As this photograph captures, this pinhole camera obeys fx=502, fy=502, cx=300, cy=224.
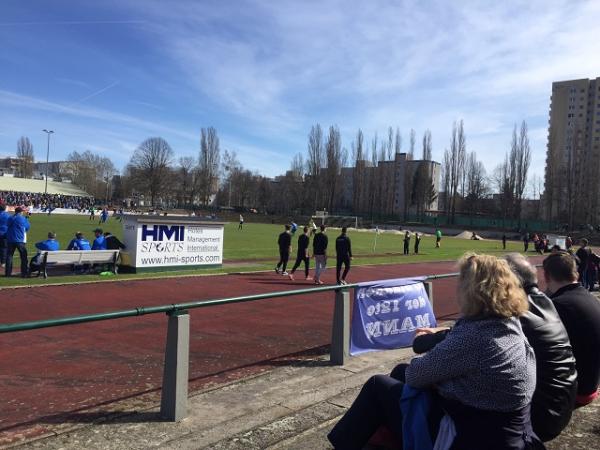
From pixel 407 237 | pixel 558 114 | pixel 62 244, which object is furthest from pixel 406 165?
pixel 62 244

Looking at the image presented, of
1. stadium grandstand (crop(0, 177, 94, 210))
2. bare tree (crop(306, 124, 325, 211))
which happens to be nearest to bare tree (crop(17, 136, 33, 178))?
stadium grandstand (crop(0, 177, 94, 210))

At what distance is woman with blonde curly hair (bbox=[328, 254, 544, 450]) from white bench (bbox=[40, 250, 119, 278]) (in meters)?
13.7

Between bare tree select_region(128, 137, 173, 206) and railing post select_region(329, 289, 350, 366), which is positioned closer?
railing post select_region(329, 289, 350, 366)

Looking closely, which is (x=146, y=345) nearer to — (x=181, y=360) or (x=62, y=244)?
(x=181, y=360)

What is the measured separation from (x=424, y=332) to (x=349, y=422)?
91cm

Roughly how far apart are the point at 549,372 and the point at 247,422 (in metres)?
2.51

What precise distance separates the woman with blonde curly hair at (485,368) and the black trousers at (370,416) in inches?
12.7

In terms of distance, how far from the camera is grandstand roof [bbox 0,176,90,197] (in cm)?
10059

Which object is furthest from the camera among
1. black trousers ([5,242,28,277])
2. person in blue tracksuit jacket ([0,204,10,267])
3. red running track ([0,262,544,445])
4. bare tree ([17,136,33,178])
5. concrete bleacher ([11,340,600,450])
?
bare tree ([17,136,33,178])

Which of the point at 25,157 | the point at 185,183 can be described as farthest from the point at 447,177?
the point at 25,157

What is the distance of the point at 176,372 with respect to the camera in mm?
4379

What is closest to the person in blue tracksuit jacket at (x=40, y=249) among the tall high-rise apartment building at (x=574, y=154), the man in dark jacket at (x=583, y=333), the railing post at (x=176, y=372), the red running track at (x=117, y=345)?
the red running track at (x=117, y=345)

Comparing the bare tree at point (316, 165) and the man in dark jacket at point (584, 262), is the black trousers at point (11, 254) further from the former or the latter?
the bare tree at point (316, 165)

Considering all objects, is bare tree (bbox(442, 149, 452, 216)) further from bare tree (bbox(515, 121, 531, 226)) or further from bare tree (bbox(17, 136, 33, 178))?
bare tree (bbox(17, 136, 33, 178))
